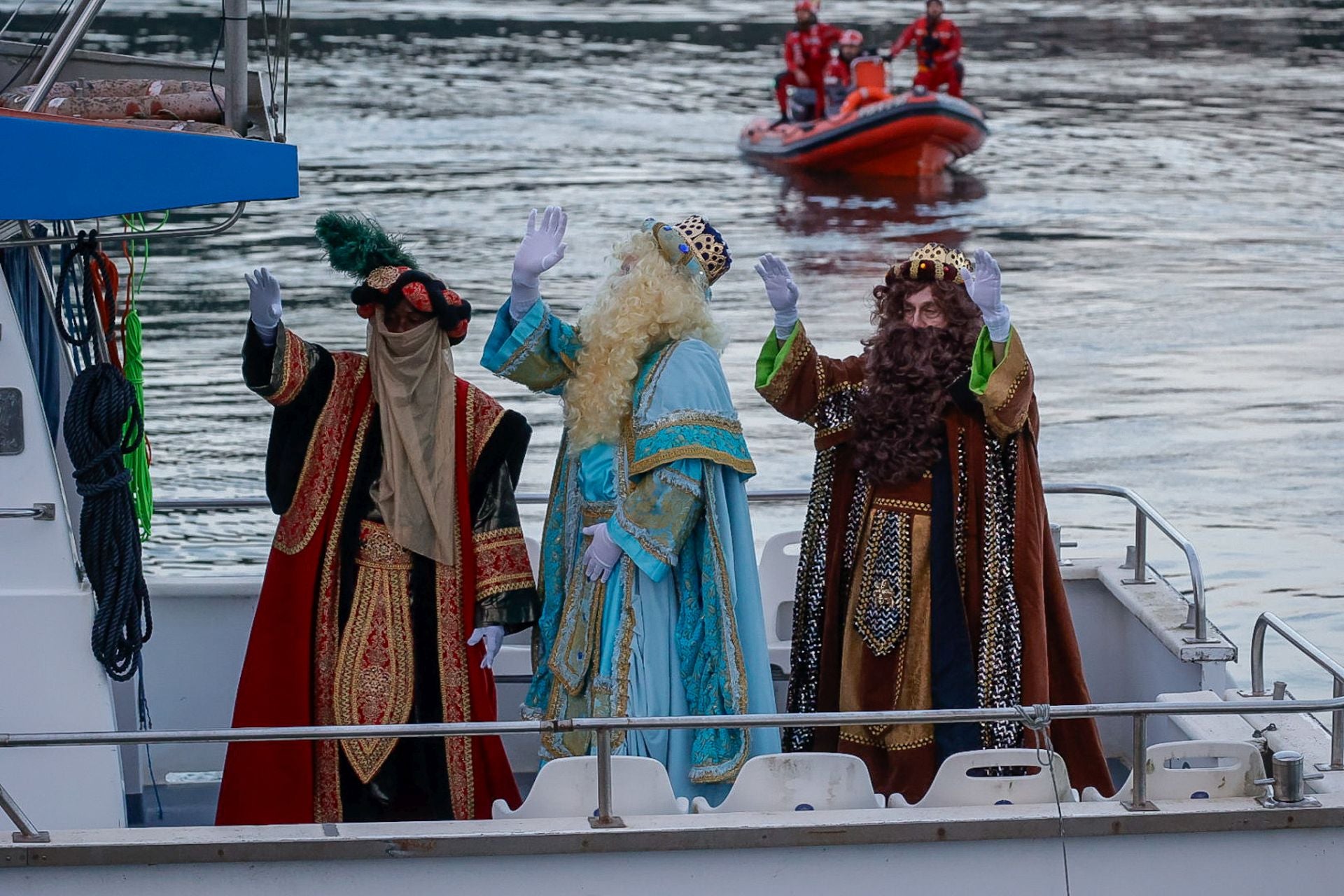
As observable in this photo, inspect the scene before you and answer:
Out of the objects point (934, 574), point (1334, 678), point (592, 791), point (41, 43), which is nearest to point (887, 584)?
point (934, 574)

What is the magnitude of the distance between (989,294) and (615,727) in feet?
4.40

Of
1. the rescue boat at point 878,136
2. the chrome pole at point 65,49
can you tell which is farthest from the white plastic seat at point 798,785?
the rescue boat at point 878,136

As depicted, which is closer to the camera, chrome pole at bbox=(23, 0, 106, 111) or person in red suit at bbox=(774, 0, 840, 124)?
chrome pole at bbox=(23, 0, 106, 111)

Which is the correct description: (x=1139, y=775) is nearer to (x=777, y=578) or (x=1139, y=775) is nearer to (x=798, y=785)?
(x=798, y=785)

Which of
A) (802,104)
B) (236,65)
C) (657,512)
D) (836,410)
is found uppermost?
(236,65)

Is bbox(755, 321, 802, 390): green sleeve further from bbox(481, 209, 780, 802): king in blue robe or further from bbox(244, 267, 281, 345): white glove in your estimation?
bbox(244, 267, 281, 345): white glove

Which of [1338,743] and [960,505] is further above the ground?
[960,505]

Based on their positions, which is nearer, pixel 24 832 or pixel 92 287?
pixel 24 832

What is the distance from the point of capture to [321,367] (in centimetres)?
425

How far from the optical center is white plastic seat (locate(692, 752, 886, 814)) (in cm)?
395

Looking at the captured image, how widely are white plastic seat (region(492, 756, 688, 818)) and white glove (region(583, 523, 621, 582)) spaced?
49 cm

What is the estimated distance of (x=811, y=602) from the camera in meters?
4.56

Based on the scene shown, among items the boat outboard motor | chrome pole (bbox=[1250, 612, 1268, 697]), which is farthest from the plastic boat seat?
the boat outboard motor

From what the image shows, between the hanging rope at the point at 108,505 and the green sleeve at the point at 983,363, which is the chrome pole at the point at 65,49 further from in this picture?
the green sleeve at the point at 983,363
